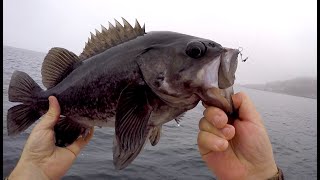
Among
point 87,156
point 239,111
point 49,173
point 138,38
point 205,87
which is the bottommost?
point 87,156

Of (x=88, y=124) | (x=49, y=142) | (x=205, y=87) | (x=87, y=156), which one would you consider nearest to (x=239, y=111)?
(x=205, y=87)

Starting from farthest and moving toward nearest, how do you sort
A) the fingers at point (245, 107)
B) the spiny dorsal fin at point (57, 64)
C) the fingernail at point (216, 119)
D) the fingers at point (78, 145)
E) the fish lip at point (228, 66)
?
the fingers at point (78, 145) < the spiny dorsal fin at point (57, 64) < the fingers at point (245, 107) < the fingernail at point (216, 119) < the fish lip at point (228, 66)

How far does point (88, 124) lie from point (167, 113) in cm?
117

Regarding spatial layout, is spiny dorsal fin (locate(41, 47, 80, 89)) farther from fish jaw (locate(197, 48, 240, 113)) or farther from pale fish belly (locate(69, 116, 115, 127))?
fish jaw (locate(197, 48, 240, 113))

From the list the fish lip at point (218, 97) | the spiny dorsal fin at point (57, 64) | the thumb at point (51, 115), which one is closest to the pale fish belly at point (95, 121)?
the thumb at point (51, 115)

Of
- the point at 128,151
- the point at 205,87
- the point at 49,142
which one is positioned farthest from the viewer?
the point at 49,142

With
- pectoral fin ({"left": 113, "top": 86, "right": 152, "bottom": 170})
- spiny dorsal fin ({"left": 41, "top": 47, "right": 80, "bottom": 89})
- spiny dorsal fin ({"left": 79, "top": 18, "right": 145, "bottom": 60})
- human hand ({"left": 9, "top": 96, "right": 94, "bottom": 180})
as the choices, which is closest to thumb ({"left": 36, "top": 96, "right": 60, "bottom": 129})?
human hand ({"left": 9, "top": 96, "right": 94, "bottom": 180})

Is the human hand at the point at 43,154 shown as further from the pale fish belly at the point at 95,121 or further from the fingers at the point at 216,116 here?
the fingers at the point at 216,116

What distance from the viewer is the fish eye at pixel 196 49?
2658mm

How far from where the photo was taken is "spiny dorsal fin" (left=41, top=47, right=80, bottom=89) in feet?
12.6

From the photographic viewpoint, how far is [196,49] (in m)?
2.68

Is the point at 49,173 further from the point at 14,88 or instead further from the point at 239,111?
the point at 239,111

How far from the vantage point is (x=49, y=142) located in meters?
3.87

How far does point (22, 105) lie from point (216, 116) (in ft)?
8.66
